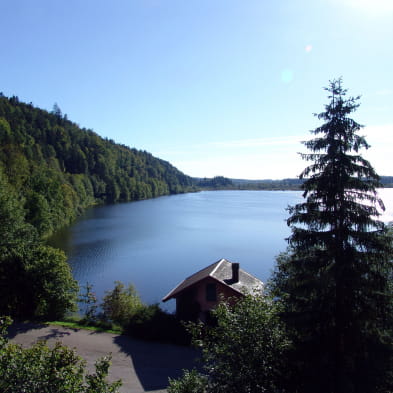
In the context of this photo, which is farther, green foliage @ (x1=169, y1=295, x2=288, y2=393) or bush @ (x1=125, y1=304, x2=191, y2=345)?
bush @ (x1=125, y1=304, x2=191, y2=345)

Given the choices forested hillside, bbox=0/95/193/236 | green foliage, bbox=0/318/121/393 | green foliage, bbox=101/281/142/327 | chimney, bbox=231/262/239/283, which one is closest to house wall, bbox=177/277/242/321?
chimney, bbox=231/262/239/283

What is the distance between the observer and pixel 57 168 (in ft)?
255

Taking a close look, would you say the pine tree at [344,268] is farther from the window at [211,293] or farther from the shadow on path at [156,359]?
the window at [211,293]

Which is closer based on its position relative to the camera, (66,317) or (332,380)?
(332,380)

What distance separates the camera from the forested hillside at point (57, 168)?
46.2 metres

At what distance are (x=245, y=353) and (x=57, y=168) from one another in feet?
263

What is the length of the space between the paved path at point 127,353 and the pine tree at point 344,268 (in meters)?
6.28

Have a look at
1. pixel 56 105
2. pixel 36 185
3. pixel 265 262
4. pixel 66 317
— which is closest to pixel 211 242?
pixel 265 262

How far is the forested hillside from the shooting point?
4625 cm

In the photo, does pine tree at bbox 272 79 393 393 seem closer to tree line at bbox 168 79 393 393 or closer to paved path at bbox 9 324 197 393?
tree line at bbox 168 79 393 393

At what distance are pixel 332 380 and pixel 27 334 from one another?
45.6 feet

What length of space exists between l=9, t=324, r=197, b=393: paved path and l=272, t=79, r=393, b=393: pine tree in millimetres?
6284

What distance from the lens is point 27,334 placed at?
15633 millimetres

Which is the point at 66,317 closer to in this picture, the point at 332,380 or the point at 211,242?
the point at 332,380
